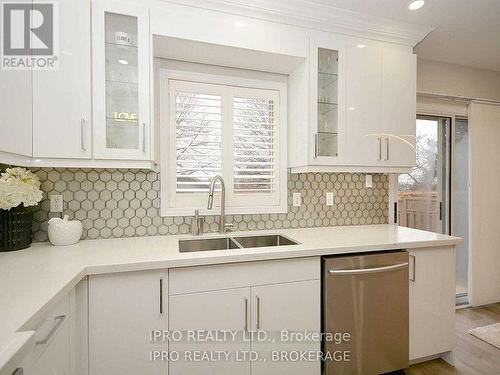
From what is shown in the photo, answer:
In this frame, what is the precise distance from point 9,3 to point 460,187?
4123 mm

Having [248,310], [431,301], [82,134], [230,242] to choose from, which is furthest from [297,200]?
[82,134]

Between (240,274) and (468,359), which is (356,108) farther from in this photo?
(468,359)

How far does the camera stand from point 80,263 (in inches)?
50.0

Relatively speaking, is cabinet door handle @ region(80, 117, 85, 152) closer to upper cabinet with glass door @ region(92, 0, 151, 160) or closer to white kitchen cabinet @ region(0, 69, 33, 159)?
Answer: upper cabinet with glass door @ region(92, 0, 151, 160)

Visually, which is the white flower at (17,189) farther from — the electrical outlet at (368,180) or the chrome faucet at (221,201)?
the electrical outlet at (368,180)

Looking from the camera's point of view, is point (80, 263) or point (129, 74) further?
point (129, 74)

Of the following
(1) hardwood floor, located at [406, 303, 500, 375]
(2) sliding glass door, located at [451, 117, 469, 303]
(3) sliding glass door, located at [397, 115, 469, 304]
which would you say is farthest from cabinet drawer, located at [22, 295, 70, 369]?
(2) sliding glass door, located at [451, 117, 469, 303]

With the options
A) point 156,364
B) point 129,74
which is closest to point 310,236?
point 156,364

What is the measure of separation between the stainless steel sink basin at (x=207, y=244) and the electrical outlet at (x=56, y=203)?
2.65 ft

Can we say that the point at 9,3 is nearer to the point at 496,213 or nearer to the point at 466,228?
the point at 466,228

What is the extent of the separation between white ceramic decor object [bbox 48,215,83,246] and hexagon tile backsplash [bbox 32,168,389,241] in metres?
0.14

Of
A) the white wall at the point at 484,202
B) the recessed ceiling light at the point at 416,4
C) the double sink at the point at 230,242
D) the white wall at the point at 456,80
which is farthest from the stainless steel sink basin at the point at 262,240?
the white wall at the point at 484,202

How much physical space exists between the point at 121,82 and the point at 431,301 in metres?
2.50

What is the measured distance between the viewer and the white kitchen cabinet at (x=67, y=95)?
4.72ft
